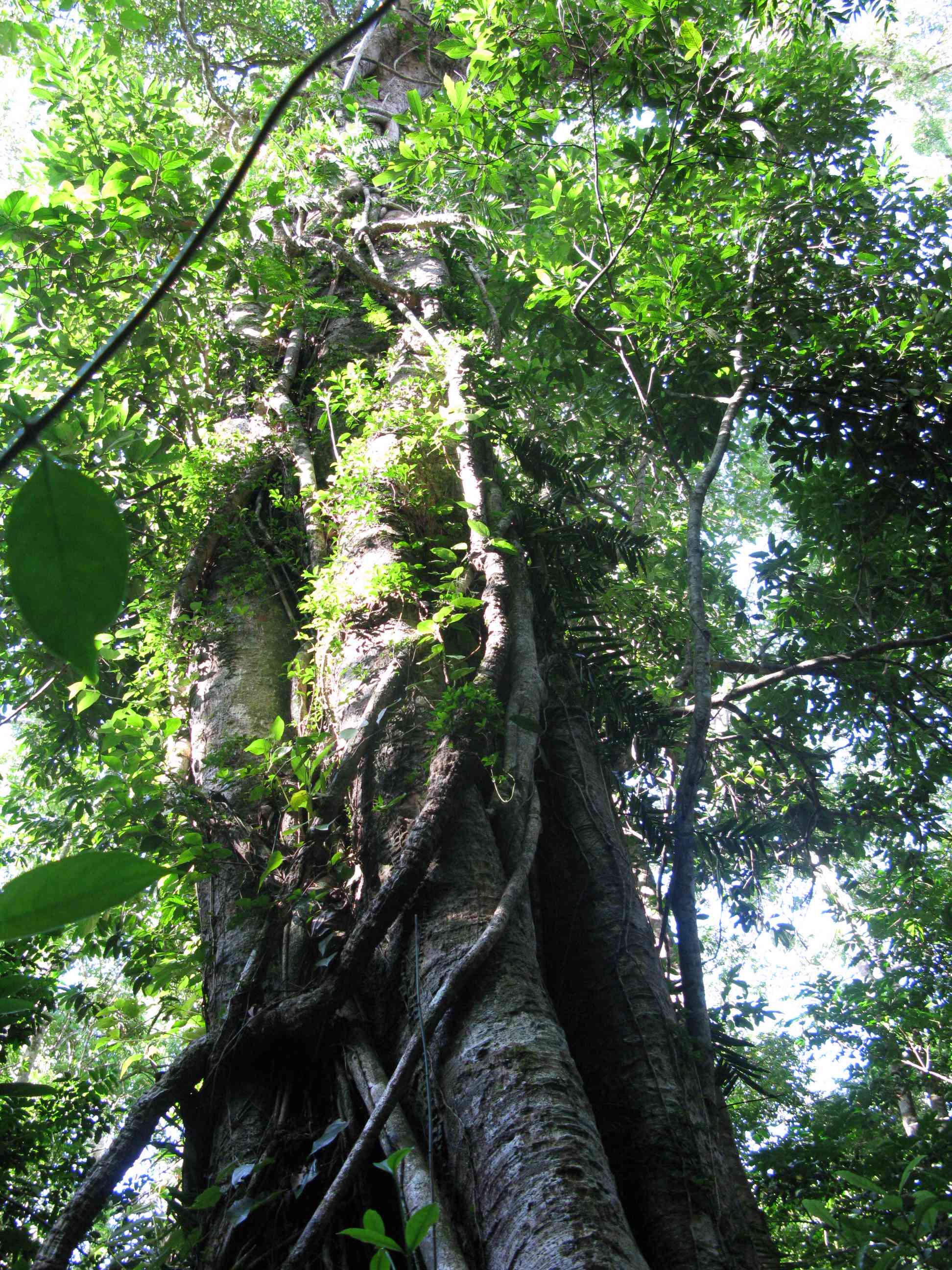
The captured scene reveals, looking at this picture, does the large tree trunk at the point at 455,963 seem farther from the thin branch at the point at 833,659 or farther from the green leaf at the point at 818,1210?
the thin branch at the point at 833,659

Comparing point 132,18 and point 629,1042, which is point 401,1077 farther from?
point 132,18

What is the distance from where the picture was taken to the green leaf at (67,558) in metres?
0.45

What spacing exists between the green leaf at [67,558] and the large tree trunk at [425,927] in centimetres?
143

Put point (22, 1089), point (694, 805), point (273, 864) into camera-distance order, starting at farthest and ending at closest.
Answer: point (694, 805) < point (273, 864) < point (22, 1089)

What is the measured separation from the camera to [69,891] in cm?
44

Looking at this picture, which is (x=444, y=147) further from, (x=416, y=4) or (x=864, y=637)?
(x=416, y=4)

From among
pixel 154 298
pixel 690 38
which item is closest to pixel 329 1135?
pixel 154 298

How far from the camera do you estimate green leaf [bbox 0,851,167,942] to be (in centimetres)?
44

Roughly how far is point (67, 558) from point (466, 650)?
2402mm

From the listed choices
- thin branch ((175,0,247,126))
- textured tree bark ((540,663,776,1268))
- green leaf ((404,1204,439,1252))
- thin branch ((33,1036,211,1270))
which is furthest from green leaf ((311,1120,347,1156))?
thin branch ((175,0,247,126))

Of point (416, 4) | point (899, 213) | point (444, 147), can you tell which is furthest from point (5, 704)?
point (416, 4)

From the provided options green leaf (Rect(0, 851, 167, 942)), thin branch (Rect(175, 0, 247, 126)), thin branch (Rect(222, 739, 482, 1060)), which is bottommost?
green leaf (Rect(0, 851, 167, 942))

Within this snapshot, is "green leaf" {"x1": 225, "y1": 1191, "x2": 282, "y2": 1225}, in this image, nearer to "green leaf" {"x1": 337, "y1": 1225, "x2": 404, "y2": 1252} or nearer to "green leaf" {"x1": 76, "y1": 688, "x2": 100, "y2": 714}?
"green leaf" {"x1": 337, "y1": 1225, "x2": 404, "y2": 1252}

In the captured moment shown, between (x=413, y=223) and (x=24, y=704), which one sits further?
(x=413, y=223)
